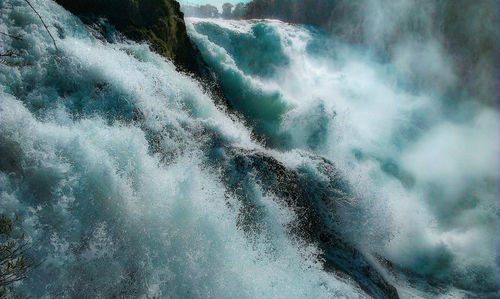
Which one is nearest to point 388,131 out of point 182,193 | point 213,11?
point 182,193

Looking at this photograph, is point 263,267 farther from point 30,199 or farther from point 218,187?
point 30,199

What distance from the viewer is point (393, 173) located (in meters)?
15.0

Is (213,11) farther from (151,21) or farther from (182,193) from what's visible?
(182,193)

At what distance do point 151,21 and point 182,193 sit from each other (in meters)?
7.31

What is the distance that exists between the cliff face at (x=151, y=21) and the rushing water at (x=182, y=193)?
Result: 86cm

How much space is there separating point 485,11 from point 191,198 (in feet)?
95.7

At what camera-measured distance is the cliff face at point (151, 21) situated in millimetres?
7980

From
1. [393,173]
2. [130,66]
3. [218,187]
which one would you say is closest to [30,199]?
[218,187]

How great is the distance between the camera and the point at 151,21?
32.7ft

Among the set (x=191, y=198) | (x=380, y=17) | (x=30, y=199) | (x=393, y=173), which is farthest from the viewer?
(x=380, y=17)

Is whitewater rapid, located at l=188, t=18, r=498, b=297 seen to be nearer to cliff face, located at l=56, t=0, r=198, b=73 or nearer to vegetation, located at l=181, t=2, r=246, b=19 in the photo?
cliff face, located at l=56, t=0, r=198, b=73

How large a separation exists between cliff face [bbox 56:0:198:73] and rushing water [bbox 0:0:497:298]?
861 millimetres

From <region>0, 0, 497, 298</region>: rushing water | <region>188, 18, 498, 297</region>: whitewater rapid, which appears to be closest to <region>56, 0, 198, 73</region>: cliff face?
<region>0, 0, 497, 298</region>: rushing water

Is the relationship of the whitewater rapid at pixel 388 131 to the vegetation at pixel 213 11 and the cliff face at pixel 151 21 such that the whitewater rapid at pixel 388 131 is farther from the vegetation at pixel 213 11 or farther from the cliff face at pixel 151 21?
the vegetation at pixel 213 11
